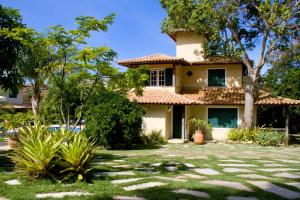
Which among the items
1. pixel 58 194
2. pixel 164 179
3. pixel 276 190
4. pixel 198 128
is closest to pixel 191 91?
pixel 198 128

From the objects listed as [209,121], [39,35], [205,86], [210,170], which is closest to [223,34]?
[205,86]

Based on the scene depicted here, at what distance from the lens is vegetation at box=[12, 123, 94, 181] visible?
7754 millimetres

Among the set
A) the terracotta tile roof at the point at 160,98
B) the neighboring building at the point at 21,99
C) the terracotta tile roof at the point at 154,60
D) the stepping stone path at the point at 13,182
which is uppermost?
the terracotta tile roof at the point at 154,60

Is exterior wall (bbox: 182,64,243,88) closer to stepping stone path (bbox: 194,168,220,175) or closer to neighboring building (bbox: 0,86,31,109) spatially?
stepping stone path (bbox: 194,168,220,175)

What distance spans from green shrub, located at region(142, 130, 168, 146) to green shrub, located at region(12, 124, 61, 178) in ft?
38.8

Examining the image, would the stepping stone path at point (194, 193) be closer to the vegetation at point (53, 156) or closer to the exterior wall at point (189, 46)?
the vegetation at point (53, 156)

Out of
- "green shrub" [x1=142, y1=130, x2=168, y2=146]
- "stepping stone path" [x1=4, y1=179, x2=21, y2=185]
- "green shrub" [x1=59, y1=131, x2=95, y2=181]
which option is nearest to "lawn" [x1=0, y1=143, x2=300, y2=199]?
"stepping stone path" [x1=4, y1=179, x2=21, y2=185]

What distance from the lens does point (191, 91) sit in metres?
24.6

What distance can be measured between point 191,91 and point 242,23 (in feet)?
18.7

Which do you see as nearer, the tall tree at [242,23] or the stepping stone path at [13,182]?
the stepping stone path at [13,182]

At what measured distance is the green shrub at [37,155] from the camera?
7.73 meters

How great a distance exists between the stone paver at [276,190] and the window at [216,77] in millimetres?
16676

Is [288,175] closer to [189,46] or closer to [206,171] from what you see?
[206,171]

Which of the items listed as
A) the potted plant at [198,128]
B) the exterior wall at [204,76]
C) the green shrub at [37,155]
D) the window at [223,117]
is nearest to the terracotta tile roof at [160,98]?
the potted plant at [198,128]
